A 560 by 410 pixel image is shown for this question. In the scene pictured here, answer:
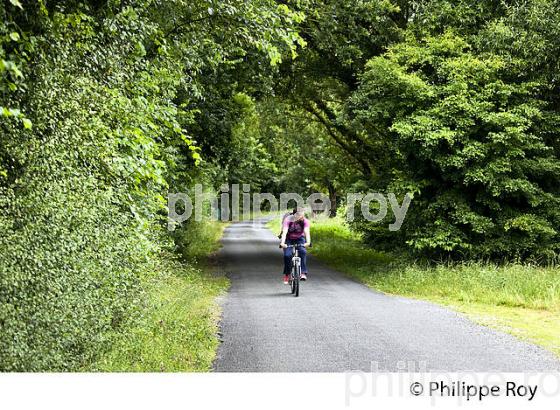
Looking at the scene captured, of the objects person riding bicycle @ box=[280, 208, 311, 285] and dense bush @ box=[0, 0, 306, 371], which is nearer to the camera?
dense bush @ box=[0, 0, 306, 371]

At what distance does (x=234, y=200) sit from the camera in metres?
61.6

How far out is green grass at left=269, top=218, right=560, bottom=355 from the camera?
10.2m

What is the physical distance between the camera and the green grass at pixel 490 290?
33.3 feet

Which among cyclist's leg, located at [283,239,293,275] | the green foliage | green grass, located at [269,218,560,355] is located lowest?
green grass, located at [269,218,560,355]

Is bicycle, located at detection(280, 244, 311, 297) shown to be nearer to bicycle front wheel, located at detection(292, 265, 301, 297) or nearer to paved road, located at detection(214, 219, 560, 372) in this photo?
bicycle front wheel, located at detection(292, 265, 301, 297)

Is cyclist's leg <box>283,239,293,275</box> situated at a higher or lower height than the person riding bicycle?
lower

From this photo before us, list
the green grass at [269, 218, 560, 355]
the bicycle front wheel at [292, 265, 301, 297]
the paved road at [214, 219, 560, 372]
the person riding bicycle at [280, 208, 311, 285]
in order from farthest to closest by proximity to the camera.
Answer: the person riding bicycle at [280, 208, 311, 285] → the bicycle front wheel at [292, 265, 301, 297] → the green grass at [269, 218, 560, 355] → the paved road at [214, 219, 560, 372]

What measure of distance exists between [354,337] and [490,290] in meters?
5.68

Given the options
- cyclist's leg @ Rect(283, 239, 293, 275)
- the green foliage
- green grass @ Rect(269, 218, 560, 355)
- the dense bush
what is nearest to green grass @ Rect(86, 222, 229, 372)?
the dense bush

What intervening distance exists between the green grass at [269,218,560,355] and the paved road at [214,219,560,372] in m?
0.61

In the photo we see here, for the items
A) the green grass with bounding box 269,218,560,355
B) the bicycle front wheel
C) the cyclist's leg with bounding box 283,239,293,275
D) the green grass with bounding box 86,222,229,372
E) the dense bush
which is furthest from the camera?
the cyclist's leg with bounding box 283,239,293,275

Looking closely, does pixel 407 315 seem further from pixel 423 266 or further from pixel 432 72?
pixel 432 72

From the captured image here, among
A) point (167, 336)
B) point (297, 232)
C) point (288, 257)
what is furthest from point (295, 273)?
point (167, 336)
